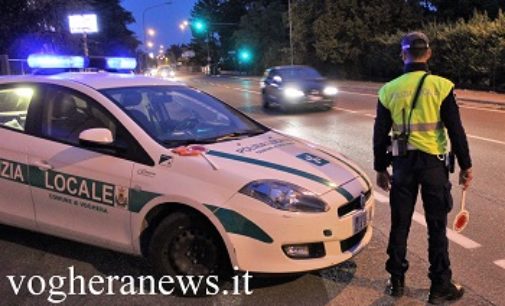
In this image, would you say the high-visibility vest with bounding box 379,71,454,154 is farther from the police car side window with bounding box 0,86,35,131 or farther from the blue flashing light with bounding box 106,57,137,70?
the blue flashing light with bounding box 106,57,137,70

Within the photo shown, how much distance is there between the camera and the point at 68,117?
15.6 ft

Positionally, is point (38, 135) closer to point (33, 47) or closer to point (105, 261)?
point (105, 261)

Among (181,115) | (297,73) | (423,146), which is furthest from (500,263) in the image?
(297,73)

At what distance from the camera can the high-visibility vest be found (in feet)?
12.3

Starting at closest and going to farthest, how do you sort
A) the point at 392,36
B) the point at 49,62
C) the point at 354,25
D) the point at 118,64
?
the point at 49,62
the point at 118,64
the point at 392,36
the point at 354,25

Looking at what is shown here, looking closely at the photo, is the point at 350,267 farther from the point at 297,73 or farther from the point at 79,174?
the point at 297,73

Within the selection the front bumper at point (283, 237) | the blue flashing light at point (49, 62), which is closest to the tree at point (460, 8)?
the blue flashing light at point (49, 62)

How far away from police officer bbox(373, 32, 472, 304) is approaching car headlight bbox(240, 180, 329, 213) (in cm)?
57

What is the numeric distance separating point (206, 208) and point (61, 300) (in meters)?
1.26

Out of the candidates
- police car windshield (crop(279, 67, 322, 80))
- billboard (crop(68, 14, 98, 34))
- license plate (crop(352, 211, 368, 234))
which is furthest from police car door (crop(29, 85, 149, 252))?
billboard (crop(68, 14, 98, 34))

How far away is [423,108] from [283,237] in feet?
4.00

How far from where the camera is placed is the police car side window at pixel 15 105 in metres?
4.95

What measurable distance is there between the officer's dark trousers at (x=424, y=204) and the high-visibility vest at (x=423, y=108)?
3.4 inches

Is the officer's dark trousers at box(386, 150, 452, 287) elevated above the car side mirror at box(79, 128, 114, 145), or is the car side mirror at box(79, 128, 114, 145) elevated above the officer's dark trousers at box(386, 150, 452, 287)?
the car side mirror at box(79, 128, 114, 145)
